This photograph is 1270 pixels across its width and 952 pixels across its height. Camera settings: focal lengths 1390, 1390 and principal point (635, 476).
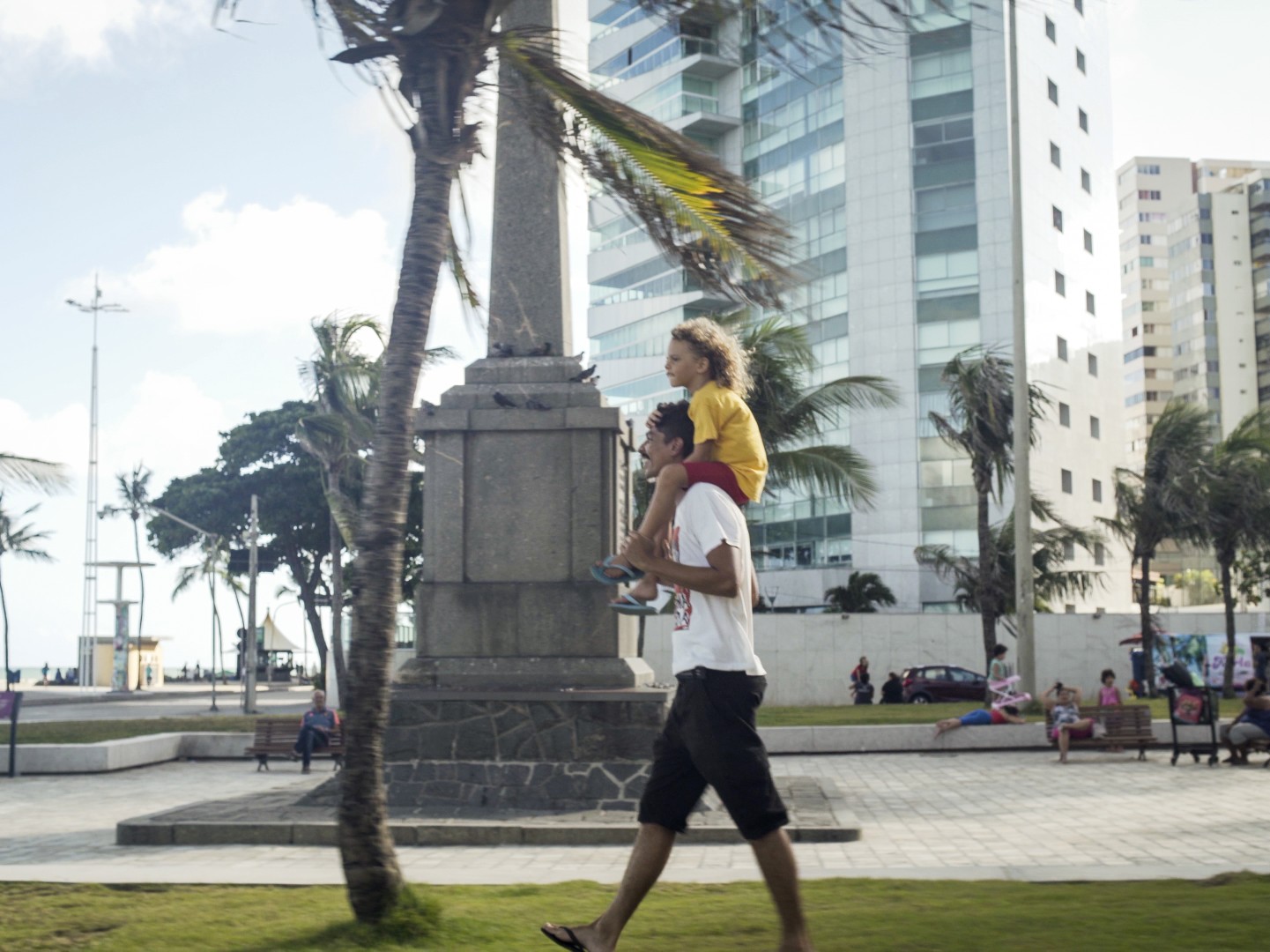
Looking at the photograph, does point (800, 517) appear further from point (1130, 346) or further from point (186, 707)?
point (1130, 346)

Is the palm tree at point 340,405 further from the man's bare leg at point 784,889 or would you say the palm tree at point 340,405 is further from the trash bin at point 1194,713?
the man's bare leg at point 784,889

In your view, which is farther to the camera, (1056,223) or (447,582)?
(1056,223)

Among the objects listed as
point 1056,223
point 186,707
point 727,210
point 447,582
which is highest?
point 1056,223

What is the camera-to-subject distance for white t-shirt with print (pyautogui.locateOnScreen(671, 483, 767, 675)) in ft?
15.5

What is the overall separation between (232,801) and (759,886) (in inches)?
256

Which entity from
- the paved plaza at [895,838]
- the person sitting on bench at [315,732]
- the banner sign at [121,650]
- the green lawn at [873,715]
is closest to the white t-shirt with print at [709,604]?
the paved plaza at [895,838]

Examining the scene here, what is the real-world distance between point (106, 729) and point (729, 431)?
20128 millimetres

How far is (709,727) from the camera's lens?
4.64 metres

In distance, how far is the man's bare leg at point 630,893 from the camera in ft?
15.3

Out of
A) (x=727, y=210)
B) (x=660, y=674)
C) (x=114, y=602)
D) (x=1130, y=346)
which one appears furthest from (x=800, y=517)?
(x=1130, y=346)

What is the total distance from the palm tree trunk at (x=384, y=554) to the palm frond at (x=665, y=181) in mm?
1075

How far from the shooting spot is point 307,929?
544 cm

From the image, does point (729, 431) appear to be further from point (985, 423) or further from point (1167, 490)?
point (1167, 490)

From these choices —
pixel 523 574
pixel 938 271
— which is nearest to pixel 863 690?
pixel 523 574
